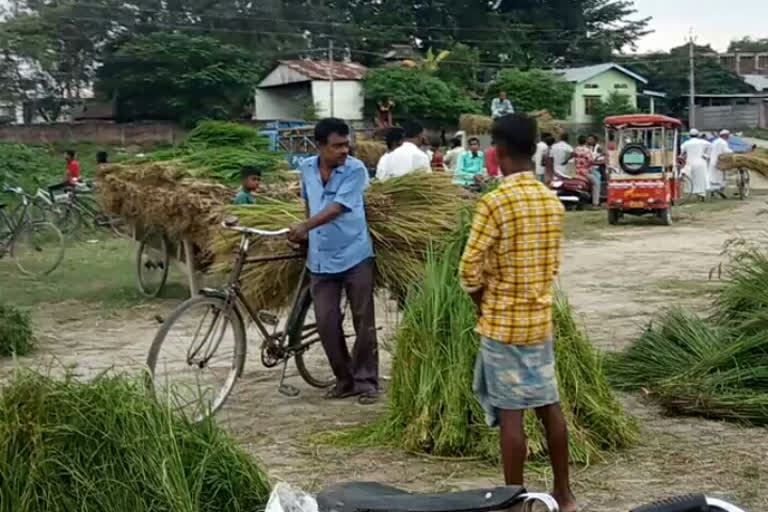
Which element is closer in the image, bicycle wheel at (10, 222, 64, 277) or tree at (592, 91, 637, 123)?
bicycle wheel at (10, 222, 64, 277)

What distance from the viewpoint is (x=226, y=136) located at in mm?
10047

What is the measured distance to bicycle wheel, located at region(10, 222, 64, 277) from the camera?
13.8 meters

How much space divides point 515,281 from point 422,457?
4.46ft

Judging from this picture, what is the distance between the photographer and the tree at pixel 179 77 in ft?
156

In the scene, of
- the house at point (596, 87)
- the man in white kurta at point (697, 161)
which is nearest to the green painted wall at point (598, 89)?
the house at point (596, 87)

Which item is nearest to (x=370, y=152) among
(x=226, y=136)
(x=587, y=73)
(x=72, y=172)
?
(x=72, y=172)

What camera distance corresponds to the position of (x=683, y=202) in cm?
2242

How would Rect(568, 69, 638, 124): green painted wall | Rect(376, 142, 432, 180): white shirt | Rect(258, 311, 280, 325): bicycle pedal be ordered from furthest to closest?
Rect(568, 69, 638, 124): green painted wall < Rect(376, 142, 432, 180): white shirt < Rect(258, 311, 280, 325): bicycle pedal

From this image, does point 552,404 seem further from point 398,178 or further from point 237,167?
point 237,167

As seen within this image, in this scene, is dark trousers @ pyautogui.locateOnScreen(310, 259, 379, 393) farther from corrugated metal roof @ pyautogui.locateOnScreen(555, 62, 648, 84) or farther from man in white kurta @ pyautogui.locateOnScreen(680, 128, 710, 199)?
corrugated metal roof @ pyautogui.locateOnScreen(555, 62, 648, 84)

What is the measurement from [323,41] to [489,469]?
59754 mm

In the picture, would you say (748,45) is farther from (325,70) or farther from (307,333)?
(307,333)

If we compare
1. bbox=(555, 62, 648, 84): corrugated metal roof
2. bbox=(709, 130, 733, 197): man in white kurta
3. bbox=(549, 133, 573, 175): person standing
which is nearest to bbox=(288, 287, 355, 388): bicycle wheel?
bbox=(549, 133, 573, 175): person standing

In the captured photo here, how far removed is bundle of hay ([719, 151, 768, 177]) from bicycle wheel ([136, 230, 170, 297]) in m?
14.6
